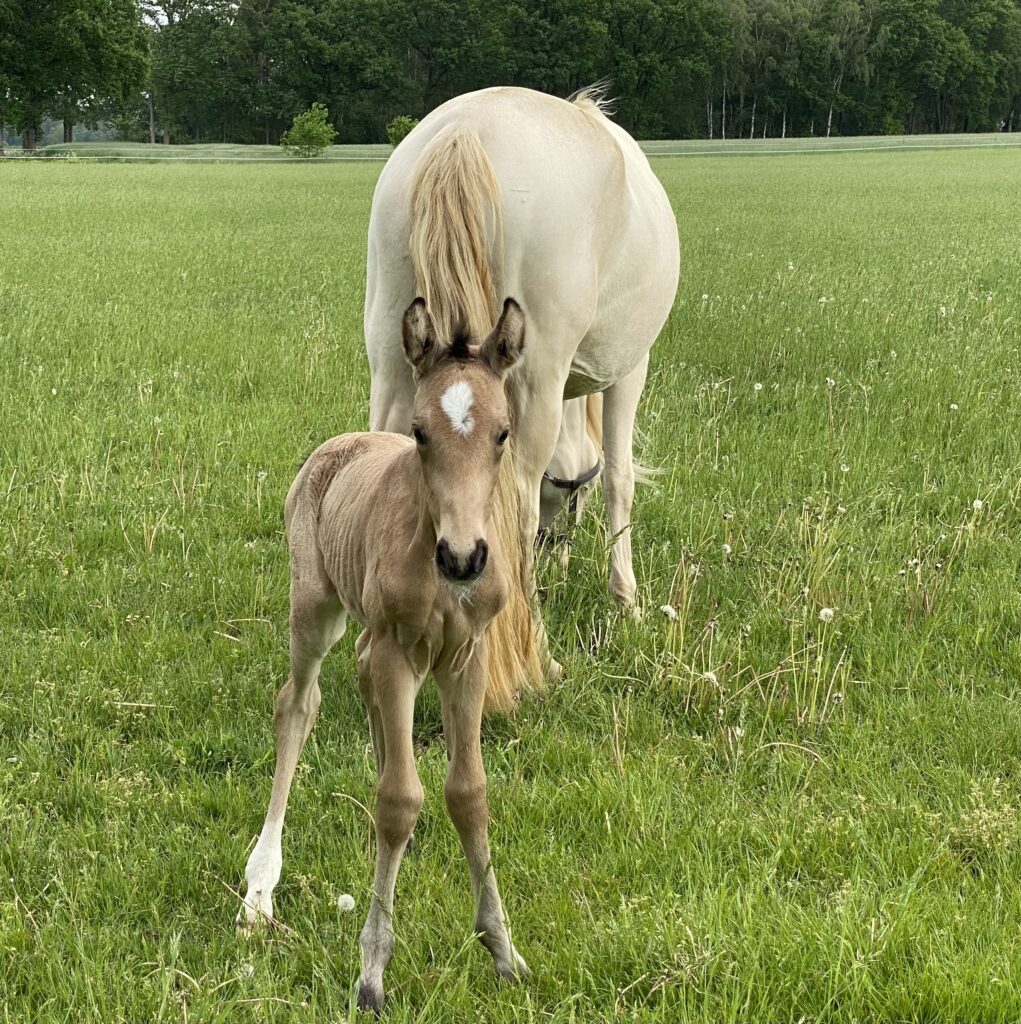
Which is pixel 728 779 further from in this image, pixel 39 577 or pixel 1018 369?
→ pixel 1018 369

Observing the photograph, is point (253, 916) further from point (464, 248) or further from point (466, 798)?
point (464, 248)

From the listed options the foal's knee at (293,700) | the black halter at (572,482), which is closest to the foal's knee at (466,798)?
the foal's knee at (293,700)

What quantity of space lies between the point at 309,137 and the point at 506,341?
184 feet

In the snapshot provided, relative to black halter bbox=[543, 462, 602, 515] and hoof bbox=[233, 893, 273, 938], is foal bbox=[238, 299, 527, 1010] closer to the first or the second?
hoof bbox=[233, 893, 273, 938]

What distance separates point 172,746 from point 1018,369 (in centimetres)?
688

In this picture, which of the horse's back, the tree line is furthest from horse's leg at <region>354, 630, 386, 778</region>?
the tree line

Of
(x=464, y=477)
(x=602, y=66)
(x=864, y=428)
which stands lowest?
(x=864, y=428)

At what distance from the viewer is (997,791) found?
297 centimetres

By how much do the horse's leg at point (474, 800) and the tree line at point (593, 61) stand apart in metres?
72.0

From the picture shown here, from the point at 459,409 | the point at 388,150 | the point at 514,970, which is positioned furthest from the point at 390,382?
the point at 388,150

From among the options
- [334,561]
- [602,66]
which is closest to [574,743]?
[334,561]

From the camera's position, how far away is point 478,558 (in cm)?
186

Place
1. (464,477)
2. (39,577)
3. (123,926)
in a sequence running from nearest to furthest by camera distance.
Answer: (464,477), (123,926), (39,577)

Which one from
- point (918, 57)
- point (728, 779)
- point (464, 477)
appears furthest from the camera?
point (918, 57)
